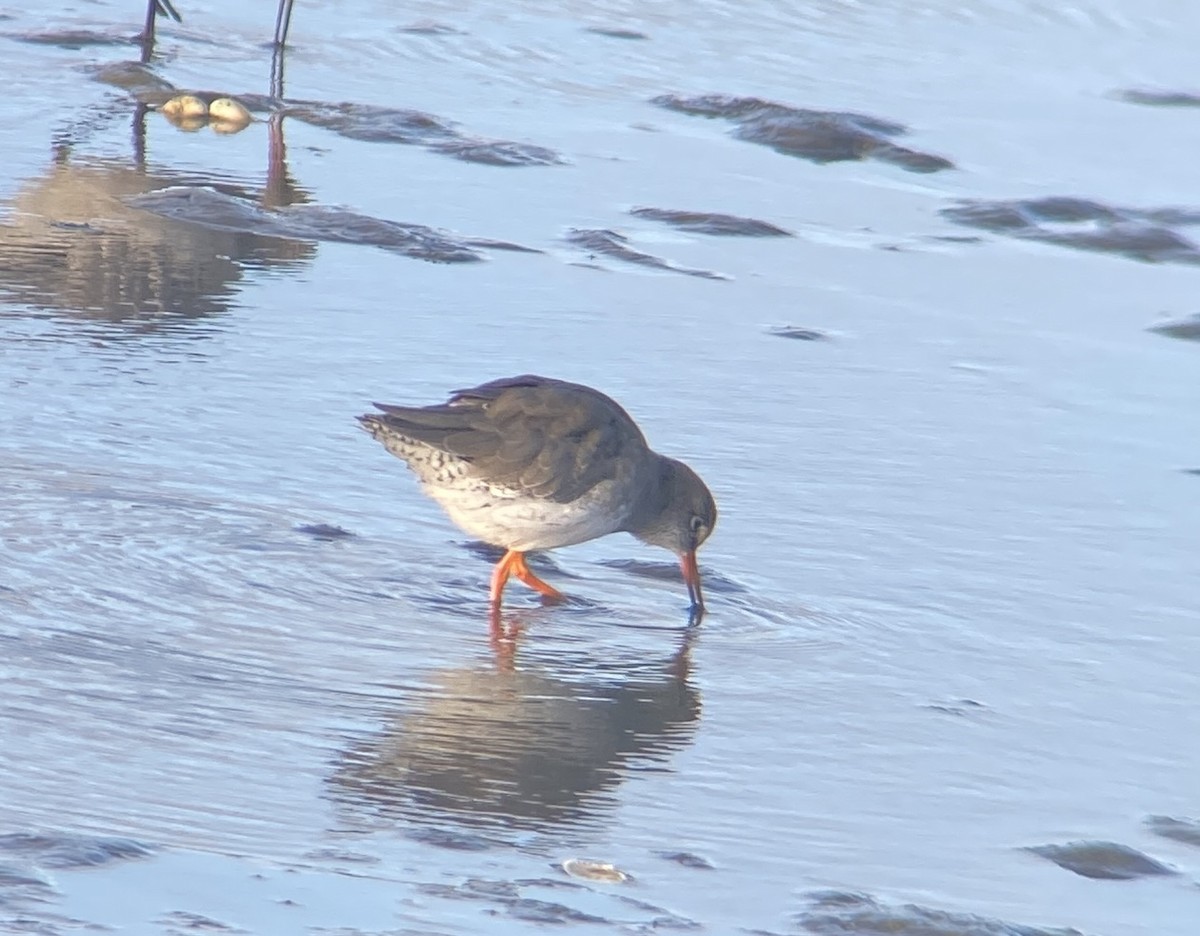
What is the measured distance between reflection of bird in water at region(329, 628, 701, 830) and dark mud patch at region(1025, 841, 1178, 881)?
0.84 meters

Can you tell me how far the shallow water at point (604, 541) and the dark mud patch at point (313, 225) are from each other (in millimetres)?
27

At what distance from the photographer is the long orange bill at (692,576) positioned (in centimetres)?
563

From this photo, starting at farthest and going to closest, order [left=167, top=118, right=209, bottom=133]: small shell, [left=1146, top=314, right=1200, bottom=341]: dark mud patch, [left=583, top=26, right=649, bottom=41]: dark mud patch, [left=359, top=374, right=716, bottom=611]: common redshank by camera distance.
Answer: [left=583, top=26, right=649, bottom=41]: dark mud patch
[left=167, top=118, right=209, bottom=133]: small shell
[left=1146, top=314, right=1200, bottom=341]: dark mud patch
[left=359, top=374, right=716, bottom=611]: common redshank

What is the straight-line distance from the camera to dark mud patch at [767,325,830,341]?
769cm

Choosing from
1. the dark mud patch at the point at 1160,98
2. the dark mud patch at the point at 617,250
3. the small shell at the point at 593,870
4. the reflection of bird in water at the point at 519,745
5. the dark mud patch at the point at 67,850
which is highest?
the dark mud patch at the point at 1160,98

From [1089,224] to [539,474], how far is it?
4293 millimetres

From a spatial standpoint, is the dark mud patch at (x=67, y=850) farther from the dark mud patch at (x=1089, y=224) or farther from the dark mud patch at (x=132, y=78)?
the dark mud patch at (x=132, y=78)

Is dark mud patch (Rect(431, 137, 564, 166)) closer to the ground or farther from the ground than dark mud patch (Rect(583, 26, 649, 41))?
closer to the ground

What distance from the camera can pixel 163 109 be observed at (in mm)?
10102

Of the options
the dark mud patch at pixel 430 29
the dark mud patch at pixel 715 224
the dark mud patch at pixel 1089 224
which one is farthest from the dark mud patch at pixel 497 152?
the dark mud patch at pixel 430 29

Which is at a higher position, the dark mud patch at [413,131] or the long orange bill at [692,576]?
the dark mud patch at [413,131]

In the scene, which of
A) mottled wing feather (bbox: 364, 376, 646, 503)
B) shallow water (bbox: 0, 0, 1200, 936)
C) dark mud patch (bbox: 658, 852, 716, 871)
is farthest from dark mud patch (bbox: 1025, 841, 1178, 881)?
mottled wing feather (bbox: 364, 376, 646, 503)

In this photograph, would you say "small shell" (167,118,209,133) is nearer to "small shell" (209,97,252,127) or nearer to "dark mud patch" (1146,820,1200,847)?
"small shell" (209,97,252,127)

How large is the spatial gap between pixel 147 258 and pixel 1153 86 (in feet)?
20.0
